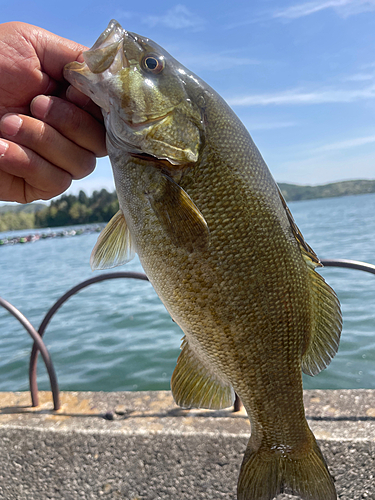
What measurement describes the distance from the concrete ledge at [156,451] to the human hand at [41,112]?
227cm

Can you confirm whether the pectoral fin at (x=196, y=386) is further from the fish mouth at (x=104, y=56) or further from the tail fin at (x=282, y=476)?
the fish mouth at (x=104, y=56)

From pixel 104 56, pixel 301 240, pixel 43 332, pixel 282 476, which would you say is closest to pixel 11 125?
pixel 104 56

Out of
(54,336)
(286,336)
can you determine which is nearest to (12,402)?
(286,336)

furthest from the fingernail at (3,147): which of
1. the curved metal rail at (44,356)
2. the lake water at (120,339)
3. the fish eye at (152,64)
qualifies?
the lake water at (120,339)

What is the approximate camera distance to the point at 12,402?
3.70 m

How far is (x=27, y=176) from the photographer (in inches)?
68.8

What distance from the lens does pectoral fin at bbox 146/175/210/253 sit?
1.39 meters

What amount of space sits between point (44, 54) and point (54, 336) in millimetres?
11014

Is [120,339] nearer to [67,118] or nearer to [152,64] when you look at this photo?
[67,118]

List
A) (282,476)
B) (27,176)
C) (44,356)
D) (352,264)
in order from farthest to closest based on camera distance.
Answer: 1. (44,356)
2. (352,264)
3. (27,176)
4. (282,476)

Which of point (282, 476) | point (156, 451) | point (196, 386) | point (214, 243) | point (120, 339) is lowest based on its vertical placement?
point (120, 339)

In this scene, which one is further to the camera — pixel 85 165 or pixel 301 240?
pixel 85 165

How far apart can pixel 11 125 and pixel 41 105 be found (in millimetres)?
154

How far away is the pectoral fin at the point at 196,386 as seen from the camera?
63.6 inches
